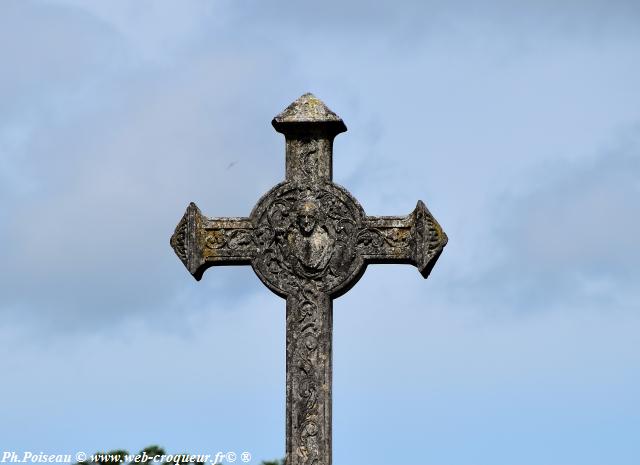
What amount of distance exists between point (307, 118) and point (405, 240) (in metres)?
1.44

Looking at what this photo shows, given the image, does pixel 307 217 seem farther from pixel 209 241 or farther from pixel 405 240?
pixel 209 241

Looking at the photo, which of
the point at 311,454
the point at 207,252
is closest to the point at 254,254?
the point at 207,252

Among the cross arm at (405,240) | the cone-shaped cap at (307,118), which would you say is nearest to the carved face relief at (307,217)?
the cross arm at (405,240)

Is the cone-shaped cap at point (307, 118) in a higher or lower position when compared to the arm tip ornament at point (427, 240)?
higher

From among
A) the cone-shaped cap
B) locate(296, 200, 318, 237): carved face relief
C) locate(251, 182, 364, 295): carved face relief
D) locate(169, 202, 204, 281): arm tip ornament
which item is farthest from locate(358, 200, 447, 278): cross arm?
locate(169, 202, 204, 281): arm tip ornament

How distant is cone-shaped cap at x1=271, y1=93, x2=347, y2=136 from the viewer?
61.5ft

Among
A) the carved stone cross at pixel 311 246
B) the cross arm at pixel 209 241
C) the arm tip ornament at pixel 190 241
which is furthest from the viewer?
the arm tip ornament at pixel 190 241

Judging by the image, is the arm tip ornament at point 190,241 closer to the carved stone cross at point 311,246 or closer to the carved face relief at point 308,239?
the carved stone cross at point 311,246

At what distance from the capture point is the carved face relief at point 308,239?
18.6 m

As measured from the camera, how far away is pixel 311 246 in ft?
61.0

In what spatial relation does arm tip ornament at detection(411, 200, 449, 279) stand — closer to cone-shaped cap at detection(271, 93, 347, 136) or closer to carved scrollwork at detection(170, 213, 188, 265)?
cone-shaped cap at detection(271, 93, 347, 136)

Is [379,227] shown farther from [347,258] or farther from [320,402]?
[320,402]

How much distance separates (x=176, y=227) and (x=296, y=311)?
1.50 metres

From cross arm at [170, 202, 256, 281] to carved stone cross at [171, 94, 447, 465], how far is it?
0.01m
